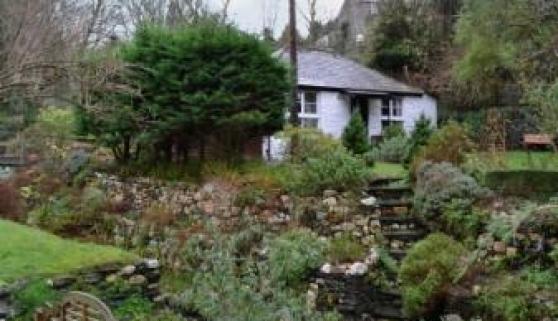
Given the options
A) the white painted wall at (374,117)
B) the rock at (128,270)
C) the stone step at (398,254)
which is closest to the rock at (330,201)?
the stone step at (398,254)

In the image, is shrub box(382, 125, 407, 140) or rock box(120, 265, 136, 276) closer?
rock box(120, 265, 136, 276)

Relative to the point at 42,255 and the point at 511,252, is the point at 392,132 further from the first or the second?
the point at 42,255

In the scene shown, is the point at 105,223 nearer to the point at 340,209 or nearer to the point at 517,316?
the point at 340,209

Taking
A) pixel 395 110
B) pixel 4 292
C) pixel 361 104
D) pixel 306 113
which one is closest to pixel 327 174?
pixel 4 292

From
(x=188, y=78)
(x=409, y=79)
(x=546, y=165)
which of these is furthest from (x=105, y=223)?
(x=409, y=79)

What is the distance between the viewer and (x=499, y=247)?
991 centimetres

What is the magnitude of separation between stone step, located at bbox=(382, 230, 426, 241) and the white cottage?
10687 mm

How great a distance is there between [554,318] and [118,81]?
8.57 metres

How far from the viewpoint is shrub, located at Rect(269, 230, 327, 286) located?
1087 cm

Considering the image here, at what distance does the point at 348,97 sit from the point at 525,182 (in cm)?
1326

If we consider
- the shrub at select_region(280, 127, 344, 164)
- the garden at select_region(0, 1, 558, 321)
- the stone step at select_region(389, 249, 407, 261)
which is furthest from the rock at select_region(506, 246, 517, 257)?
the shrub at select_region(280, 127, 344, 164)

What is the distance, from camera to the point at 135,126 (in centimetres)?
1422

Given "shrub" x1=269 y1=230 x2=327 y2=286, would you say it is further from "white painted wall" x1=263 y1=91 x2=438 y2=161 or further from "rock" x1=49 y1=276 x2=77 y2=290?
"white painted wall" x1=263 y1=91 x2=438 y2=161

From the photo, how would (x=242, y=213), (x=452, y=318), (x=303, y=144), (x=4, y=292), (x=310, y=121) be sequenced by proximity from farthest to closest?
1. (x=310, y=121)
2. (x=303, y=144)
3. (x=242, y=213)
4. (x=4, y=292)
5. (x=452, y=318)
